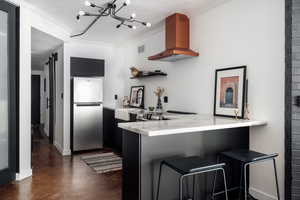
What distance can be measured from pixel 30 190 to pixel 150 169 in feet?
5.89

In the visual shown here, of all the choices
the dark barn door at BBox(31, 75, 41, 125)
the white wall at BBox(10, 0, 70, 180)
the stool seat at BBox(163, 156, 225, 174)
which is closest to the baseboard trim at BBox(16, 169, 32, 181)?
the white wall at BBox(10, 0, 70, 180)

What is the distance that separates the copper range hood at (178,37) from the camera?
332 cm

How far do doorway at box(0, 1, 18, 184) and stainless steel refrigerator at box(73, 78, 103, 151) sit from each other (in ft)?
5.46

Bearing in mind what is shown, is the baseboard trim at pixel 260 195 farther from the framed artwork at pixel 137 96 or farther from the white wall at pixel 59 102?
the white wall at pixel 59 102

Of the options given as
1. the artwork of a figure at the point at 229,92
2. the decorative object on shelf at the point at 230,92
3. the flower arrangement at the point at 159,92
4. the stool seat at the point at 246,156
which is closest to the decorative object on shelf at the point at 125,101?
the flower arrangement at the point at 159,92

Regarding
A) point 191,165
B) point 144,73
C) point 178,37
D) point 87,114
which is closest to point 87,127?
point 87,114

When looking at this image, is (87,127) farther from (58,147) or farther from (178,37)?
(178,37)

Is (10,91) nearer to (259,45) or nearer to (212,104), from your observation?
(212,104)

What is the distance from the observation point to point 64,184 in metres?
3.03

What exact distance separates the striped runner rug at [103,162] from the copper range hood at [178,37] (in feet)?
6.59

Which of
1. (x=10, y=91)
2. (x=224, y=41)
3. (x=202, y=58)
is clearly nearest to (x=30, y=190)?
(x=10, y=91)

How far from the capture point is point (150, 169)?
2.06 metres

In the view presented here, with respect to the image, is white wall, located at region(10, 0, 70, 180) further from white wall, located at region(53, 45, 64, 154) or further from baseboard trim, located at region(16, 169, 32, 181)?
white wall, located at region(53, 45, 64, 154)

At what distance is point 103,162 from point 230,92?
2569 millimetres
